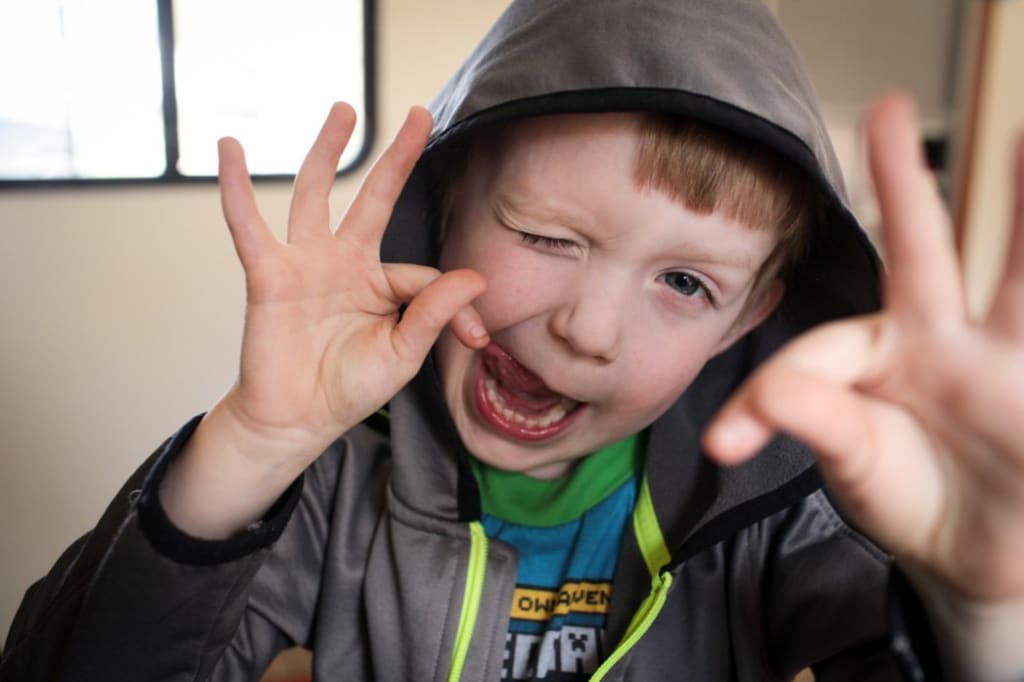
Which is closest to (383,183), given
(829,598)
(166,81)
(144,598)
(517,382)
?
(517,382)

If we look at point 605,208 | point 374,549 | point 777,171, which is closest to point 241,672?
point 374,549

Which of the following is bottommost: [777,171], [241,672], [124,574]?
[241,672]

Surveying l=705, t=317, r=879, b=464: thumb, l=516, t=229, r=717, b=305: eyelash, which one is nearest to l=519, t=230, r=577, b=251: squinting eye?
l=516, t=229, r=717, b=305: eyelash

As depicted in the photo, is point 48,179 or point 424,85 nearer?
point 48,179

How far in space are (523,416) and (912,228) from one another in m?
0.43

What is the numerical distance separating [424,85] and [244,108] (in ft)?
1.19

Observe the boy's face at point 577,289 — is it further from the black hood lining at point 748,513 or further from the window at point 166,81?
the window at point 166,81

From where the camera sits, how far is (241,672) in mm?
744

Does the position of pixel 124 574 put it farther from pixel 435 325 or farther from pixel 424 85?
pixel 424 85

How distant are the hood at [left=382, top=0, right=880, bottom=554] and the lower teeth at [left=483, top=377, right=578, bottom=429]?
48mm

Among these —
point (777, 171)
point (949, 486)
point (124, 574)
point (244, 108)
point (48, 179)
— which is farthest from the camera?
point (244, 108)

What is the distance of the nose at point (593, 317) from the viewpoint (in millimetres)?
674

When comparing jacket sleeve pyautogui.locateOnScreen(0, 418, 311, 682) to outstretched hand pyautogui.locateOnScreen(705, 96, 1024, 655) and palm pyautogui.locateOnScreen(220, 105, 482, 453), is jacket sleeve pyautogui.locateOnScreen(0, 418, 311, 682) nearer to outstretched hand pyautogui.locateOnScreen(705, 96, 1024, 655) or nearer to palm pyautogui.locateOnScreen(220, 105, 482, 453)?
palm pyautogui.locateOnScreen(220, 105, 482, 453)

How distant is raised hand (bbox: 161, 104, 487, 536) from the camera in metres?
0.60
